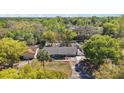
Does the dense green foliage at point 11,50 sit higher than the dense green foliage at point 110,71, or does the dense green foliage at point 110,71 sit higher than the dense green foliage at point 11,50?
the dense green foliage at point 11,50

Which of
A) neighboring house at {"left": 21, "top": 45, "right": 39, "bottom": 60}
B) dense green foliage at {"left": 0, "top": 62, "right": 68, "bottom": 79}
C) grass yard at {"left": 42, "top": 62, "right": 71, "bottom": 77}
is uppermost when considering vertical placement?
neighboring house at {"left": 21, "top": 45, "right": 39, "bottom": 60}

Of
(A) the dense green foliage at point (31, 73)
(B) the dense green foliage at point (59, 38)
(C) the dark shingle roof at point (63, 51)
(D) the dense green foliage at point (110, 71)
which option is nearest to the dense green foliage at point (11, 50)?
(B) the dense green foliage at point (59, 38)

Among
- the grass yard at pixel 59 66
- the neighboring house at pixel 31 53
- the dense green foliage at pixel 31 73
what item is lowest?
the dense green foliage at pixel 31 73

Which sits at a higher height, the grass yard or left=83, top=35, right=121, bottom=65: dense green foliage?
left=83, top=35, right=121, bottom=65: dense green foliage

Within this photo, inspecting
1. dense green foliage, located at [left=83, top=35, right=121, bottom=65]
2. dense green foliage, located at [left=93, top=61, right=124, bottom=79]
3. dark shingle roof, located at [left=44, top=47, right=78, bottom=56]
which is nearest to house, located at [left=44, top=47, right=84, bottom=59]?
dark shingle roof, located at [left=44, top=47, right=78, bottom=56]

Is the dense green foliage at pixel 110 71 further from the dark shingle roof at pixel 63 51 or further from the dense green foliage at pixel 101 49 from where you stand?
the dark shingle roof at pixel 63 51

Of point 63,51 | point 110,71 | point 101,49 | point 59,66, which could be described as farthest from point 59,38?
point 110,71

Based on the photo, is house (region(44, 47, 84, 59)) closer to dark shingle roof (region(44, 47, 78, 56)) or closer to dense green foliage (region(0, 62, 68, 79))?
dark shingle roof (region(44, 47, 78, 56))
